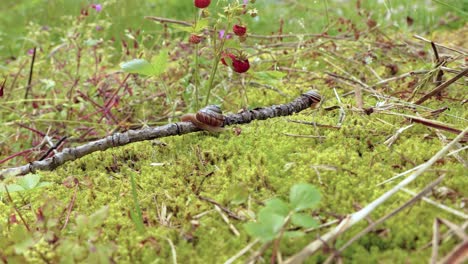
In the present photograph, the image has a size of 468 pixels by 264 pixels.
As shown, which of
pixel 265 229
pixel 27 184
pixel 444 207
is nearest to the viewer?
pixel 265 229

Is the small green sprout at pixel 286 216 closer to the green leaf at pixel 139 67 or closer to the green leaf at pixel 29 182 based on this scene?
the green leaf at pixel 29 182

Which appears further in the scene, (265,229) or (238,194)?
(238,194)

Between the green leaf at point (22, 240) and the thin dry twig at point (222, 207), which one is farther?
the thin dry twig at point (222, 207)

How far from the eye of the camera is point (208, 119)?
76.6 inches

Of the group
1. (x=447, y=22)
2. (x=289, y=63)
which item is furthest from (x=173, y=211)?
(x=447, y=22)

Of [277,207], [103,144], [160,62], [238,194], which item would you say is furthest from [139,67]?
[277,207]

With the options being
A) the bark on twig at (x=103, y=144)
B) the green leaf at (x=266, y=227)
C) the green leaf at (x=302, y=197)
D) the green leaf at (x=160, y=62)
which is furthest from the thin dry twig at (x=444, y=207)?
the green leaf at (x=160, y=62)

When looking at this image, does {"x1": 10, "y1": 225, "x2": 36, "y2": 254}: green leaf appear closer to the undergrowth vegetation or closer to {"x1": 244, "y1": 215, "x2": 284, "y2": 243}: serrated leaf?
the undergrowth vegetation

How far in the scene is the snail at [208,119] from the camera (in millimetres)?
1932

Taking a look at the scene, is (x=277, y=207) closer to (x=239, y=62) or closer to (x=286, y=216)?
(x=286, y=216)

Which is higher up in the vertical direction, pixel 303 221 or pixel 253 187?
pixel 303 221

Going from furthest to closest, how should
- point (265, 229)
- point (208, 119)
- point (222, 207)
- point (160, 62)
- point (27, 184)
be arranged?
1. point (160, 62)
2. point (208, 119)
3. point (27, 184)
4. point (222, 207)
5. point (265, 229)

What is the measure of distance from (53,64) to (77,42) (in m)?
0.48

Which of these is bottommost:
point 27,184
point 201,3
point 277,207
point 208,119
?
point 27,184
